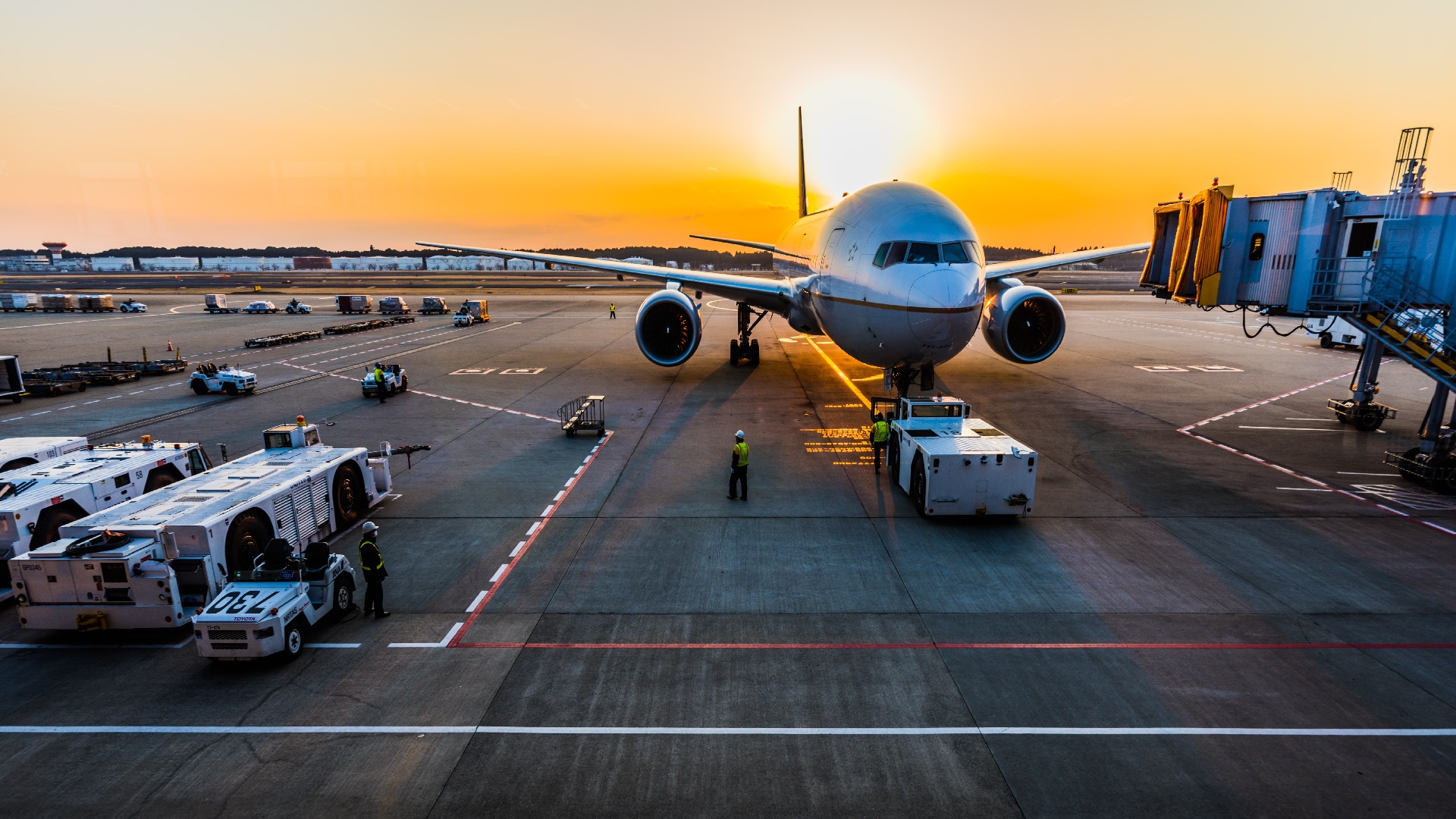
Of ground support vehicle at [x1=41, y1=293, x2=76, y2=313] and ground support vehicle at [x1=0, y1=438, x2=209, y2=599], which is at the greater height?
ground support vehicle at [x1=41, y1=293, x2=76, y2=313]

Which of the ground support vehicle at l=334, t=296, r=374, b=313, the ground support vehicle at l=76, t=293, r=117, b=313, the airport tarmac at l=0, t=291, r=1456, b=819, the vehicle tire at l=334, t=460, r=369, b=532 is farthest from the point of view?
the ground support vehicle at l=76, t=293, r=117, b=313

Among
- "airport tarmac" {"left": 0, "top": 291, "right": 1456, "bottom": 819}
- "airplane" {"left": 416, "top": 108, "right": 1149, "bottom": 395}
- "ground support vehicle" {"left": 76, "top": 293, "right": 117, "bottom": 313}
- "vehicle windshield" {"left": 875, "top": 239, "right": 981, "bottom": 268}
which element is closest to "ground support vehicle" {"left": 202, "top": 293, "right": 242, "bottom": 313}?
"ground support vehicle" {"left": 76, "top": 293, "right": 117, "bottom": 313}

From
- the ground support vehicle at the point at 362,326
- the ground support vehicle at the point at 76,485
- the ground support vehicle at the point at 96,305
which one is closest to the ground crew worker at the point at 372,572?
the ground support vehicle at the point at 76,485

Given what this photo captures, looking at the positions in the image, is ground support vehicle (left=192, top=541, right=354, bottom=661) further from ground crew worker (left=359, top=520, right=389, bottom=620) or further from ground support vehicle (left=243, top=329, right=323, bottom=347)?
ground support vehicle (left=243, top=329, right=323, bottom=347)

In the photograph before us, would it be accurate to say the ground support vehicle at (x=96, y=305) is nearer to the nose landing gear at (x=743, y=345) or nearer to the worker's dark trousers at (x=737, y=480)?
the nose landing gear at (x=743, y=345)

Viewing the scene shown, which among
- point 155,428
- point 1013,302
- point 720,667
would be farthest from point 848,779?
point 155,428

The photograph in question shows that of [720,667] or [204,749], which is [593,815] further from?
[204,749]

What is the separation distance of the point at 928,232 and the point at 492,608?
14.6 metres

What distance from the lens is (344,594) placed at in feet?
35.3

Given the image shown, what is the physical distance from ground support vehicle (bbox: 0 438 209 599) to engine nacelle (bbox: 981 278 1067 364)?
79.2 ft

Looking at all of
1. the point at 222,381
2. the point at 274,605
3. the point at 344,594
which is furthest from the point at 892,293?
the point at 222,381

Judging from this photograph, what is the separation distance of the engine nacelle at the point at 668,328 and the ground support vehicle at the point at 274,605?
1804cm

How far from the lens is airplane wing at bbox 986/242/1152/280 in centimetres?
2778

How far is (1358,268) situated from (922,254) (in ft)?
42.1
